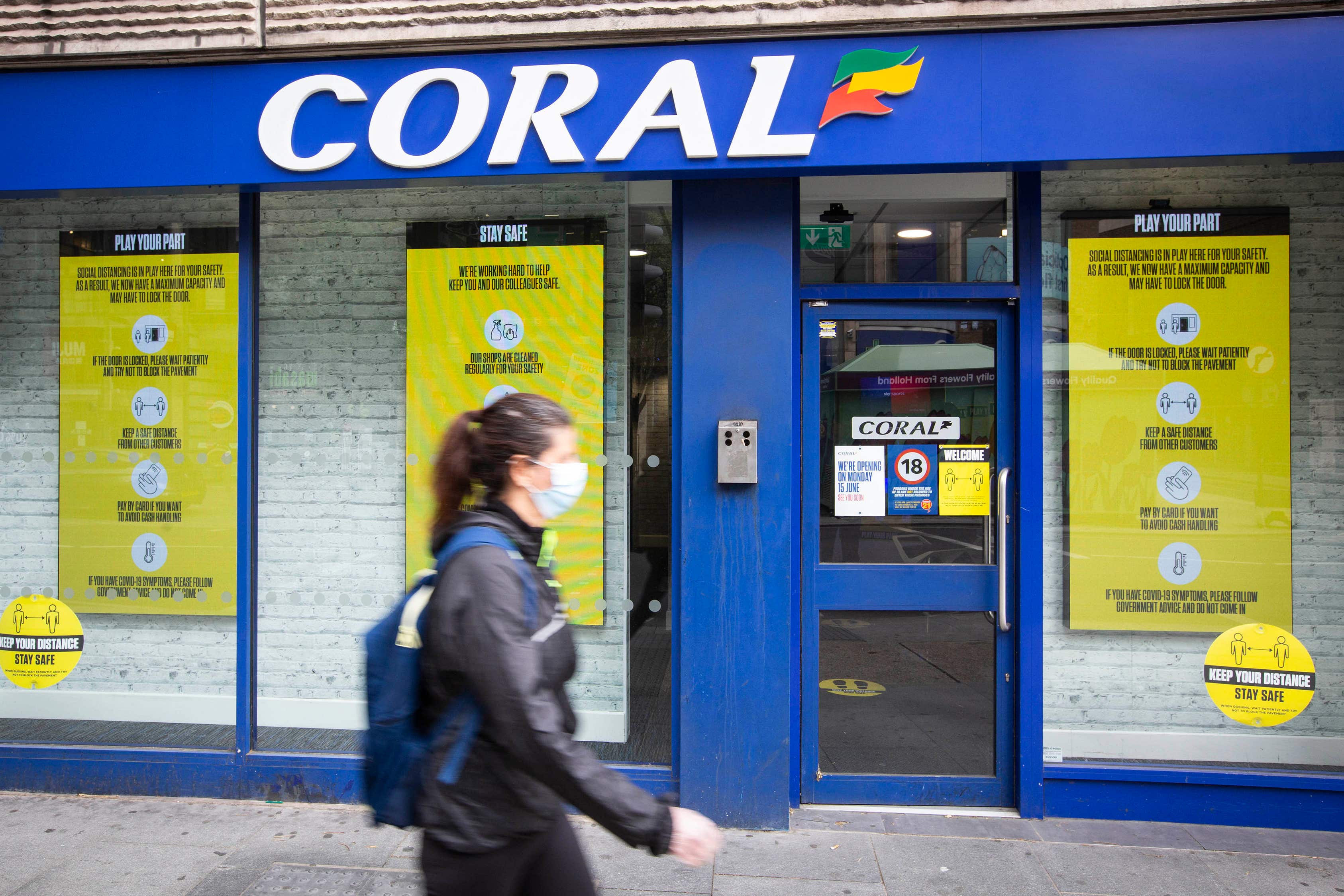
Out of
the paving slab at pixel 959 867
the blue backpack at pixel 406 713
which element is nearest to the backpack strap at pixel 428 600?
the blue backpack at pixel 406 713

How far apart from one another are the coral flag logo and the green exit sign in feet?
2.02

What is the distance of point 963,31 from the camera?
154 inches

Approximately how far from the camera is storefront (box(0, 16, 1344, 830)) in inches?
157

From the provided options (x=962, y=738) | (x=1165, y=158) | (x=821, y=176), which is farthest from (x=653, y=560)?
(x=1165, y=158)

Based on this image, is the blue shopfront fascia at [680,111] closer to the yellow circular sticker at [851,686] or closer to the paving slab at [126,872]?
the yellow circular sticker at [851,686]

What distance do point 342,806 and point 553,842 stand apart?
297 cm

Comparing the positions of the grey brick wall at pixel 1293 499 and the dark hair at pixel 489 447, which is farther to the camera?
the grey brick wall at pixel 1293 499

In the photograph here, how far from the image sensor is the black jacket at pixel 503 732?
5.59 feet

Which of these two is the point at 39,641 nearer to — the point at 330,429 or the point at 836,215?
the point at 330,429

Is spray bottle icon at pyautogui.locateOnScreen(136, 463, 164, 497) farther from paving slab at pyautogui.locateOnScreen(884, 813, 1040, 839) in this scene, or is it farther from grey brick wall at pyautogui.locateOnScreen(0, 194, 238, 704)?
paving slab at pyautogui.locateOnScreen(884, 813, 1040, 839)

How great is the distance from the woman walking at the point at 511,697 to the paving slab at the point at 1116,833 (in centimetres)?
296

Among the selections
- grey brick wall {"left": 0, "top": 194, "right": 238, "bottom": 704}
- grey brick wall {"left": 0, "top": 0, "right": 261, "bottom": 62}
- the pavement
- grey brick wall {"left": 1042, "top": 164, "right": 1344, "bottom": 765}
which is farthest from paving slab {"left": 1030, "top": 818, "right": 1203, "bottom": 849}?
grey brick wall {"left": 0, "top": 0, "right": 261, "bottom": 62}

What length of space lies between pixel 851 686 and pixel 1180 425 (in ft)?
6.74

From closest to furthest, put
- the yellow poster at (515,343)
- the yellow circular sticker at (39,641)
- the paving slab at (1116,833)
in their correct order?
the paving slab at (1116,833), the yellow poster at (515,343), the yellow circular sticker at (39,641)
